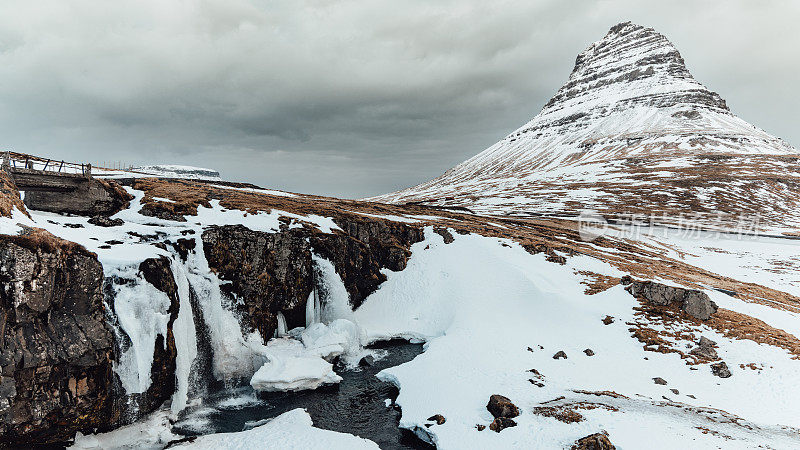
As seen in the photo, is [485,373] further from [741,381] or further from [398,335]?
[741,381]

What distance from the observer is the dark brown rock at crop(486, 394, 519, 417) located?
818 inches

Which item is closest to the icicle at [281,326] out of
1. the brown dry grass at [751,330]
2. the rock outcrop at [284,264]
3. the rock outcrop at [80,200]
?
the rock outcrop at [284,264]

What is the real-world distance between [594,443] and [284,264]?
2546 cm

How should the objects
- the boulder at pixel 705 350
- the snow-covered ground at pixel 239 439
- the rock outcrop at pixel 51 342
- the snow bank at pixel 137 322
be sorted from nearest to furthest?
1. the rock outcrop at pixel 51 342
2. the snow-covered ground at pixel 239 439
3. the snow bank at pixel 137 322
4. the boulder at pixel 705 350

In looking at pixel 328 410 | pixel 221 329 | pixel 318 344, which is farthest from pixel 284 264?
pixel 328 410

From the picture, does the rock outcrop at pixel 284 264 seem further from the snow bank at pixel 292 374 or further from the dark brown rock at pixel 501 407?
the dark brown rock at pixel 501 407

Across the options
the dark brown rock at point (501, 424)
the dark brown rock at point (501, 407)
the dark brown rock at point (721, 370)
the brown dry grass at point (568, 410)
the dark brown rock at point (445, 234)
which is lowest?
the dark brown rock at point (501, 424)

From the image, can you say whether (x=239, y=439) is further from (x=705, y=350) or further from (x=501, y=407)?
(x=705, y=350)

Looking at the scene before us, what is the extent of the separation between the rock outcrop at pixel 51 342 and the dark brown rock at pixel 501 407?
19.9 metres

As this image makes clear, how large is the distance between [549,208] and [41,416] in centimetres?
13800

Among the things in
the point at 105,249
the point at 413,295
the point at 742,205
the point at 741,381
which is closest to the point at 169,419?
the point at 105,249

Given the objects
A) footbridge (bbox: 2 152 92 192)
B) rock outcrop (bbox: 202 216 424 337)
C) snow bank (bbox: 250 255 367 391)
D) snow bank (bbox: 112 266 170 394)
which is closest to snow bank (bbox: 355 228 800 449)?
rock outcrop (bbox: 202 216 424 337)

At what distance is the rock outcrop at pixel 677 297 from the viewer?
103ft

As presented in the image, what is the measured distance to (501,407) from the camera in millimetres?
21109
